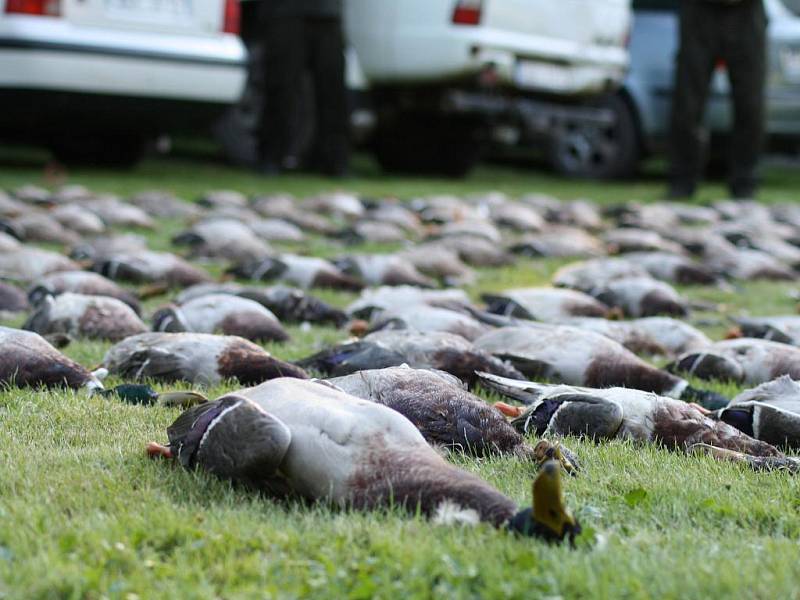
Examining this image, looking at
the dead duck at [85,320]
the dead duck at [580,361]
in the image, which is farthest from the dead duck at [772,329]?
the dead duck at [85,320]

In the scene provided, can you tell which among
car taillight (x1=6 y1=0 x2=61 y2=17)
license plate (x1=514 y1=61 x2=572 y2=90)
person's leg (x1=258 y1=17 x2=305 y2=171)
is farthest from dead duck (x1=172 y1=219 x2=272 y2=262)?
license plate (x1=514 y1=61 x2=572 y2=90)

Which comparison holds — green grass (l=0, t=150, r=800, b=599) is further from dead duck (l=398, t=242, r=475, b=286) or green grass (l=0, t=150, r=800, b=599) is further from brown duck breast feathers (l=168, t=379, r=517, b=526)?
dead duck (l=398, t=242, r=475, b=286)

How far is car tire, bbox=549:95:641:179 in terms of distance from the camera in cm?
1284

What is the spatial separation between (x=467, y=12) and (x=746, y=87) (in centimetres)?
232

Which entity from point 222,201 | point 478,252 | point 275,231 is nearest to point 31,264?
point 275,231

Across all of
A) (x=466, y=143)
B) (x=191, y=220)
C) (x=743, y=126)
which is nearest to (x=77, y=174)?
(x=191, y=220)

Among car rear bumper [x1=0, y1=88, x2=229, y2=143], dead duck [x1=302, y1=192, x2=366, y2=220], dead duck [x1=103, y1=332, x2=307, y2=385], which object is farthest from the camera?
car rear bumper [x1=0, y1=88, x2=229, y2=143]

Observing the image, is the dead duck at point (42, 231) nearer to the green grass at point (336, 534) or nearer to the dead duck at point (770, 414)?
the green grass at point (336, 534)

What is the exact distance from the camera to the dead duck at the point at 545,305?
494 centimetres

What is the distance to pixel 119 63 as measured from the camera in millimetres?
9188

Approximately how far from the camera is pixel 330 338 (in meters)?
4.58

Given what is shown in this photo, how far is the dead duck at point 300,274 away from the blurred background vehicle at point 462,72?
223 inches

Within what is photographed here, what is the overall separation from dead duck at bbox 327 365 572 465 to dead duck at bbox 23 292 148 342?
145 cm

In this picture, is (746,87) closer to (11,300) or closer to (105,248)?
(105,248)
